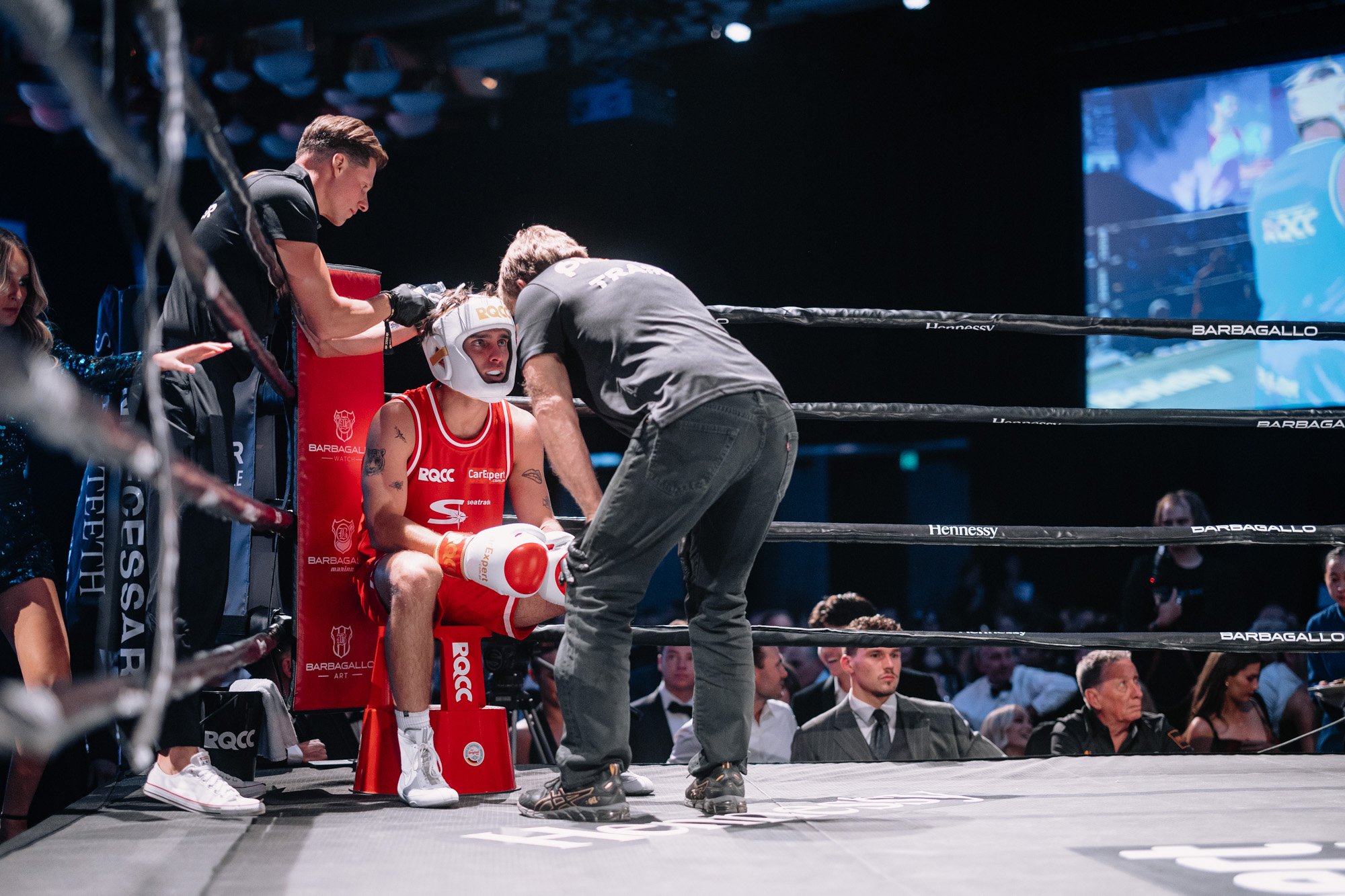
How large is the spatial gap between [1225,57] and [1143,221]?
845 mm

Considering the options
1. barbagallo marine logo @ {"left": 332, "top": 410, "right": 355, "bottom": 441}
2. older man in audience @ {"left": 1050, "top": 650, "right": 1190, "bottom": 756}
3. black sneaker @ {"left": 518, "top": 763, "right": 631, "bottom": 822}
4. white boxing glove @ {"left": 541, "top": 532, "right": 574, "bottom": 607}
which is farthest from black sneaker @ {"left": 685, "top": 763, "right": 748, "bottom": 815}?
older man in audience @ {"left": 1050, "top": 650, "right": 1190, "bottom": 756}

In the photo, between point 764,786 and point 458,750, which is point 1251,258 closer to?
point 764,786

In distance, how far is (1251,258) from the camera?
534cm

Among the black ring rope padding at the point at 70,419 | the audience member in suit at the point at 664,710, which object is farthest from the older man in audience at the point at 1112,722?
the black ring rope padding at the point at 70,419

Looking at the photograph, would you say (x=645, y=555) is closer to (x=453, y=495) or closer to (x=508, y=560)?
(x=508, y=560)

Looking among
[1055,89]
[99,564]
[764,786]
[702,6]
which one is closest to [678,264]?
[702,6]

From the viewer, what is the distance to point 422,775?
1881mm

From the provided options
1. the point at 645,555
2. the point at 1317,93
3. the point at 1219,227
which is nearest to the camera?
the point at 645,555

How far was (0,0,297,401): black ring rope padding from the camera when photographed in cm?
69

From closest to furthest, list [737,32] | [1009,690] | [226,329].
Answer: [226,329], [1009,690], [737,32]

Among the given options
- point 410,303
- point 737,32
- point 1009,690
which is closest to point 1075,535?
point 410,303

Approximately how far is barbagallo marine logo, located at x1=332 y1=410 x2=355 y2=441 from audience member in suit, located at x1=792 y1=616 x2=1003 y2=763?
1.24m

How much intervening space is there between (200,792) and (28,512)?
0.73m

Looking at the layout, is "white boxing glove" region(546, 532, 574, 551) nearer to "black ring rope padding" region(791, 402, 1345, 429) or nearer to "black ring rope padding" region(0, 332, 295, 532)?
"black ring rope padding" region(791, 402, 1345, 429)
